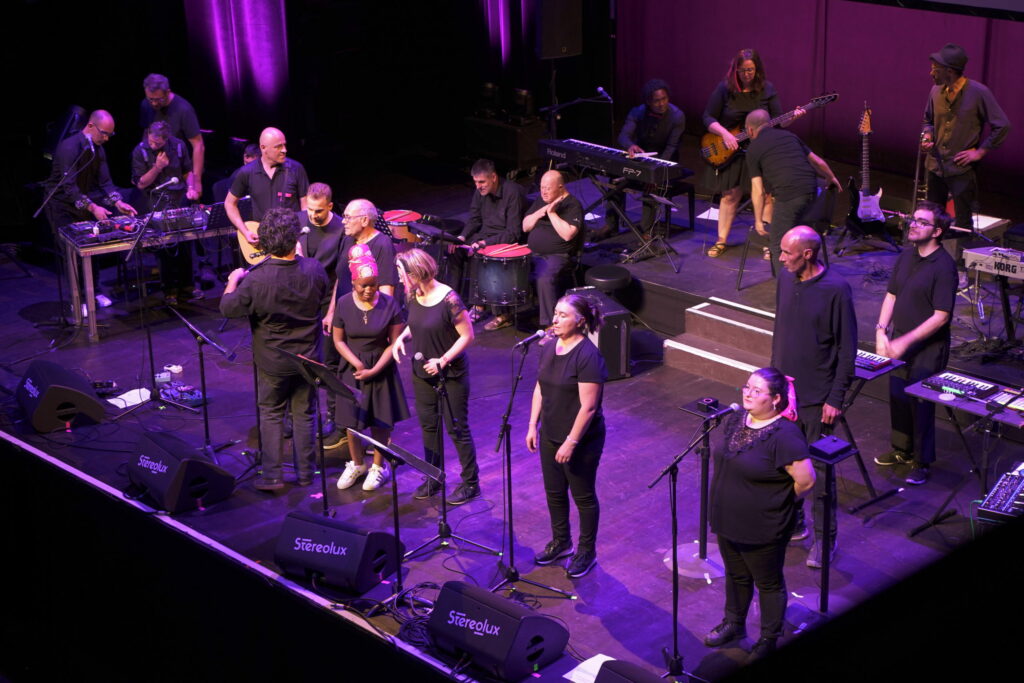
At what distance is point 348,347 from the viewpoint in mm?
7055

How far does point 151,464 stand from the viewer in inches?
281

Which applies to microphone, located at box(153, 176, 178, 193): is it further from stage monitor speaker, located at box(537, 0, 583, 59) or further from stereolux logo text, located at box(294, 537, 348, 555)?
stereolux logo text, located at box(294, 537, 348, 555)

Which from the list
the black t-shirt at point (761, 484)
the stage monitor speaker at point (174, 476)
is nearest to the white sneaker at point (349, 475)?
the stage monitor speaker at point (174, 476)

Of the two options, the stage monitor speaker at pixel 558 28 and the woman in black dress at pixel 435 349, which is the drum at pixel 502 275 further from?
the stage monitor speaker at pixel 558 28

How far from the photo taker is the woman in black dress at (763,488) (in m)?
5.30

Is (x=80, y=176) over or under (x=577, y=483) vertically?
over

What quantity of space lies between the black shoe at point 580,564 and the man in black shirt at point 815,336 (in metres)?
1.16

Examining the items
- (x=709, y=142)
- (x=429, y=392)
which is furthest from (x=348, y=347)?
(x=709, y=142)

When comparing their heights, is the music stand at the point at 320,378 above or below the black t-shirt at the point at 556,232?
below

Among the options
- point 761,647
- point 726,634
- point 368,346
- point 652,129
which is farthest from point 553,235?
point 761,647

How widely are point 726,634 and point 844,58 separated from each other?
7911 mm

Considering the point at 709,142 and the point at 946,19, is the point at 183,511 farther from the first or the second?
the point at 946,19

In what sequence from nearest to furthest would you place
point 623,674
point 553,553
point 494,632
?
point 623,674 → point 494,632 → point 553,553

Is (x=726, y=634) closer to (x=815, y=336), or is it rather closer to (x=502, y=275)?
(x=815, y=336)
